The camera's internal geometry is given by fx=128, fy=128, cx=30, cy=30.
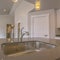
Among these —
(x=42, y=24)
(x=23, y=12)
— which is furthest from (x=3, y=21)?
(x=42, y=24)

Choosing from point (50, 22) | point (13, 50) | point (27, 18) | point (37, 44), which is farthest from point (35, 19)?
point (13, 50)

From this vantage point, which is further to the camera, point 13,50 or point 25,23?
point 25,23

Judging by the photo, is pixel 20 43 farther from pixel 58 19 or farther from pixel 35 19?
pixel 35 19

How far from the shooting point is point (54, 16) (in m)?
6.73

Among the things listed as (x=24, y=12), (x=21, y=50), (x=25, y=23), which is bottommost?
(x=21, y=50)

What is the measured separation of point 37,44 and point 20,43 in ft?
1.40

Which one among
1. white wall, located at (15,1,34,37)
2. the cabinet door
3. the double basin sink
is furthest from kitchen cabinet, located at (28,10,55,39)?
the double basin sink

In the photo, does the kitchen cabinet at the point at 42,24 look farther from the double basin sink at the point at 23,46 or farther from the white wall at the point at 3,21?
the white wall at the point at 3,21

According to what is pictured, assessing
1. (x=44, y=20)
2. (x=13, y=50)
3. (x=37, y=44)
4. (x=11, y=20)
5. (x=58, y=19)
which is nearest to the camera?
(x=13, y=50)

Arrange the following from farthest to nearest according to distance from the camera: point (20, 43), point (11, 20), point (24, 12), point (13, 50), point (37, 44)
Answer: point (11, 20)
point (24, 12)
point (37, 44)
point (20, 43)
point (13, 50)

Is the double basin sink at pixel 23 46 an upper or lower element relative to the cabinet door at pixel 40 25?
lower

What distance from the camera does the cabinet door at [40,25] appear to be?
23.3 ft

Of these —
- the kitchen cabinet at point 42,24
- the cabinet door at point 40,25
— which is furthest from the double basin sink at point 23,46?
the cabinet door at point 40,25

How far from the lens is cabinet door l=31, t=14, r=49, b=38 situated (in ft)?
23.3
